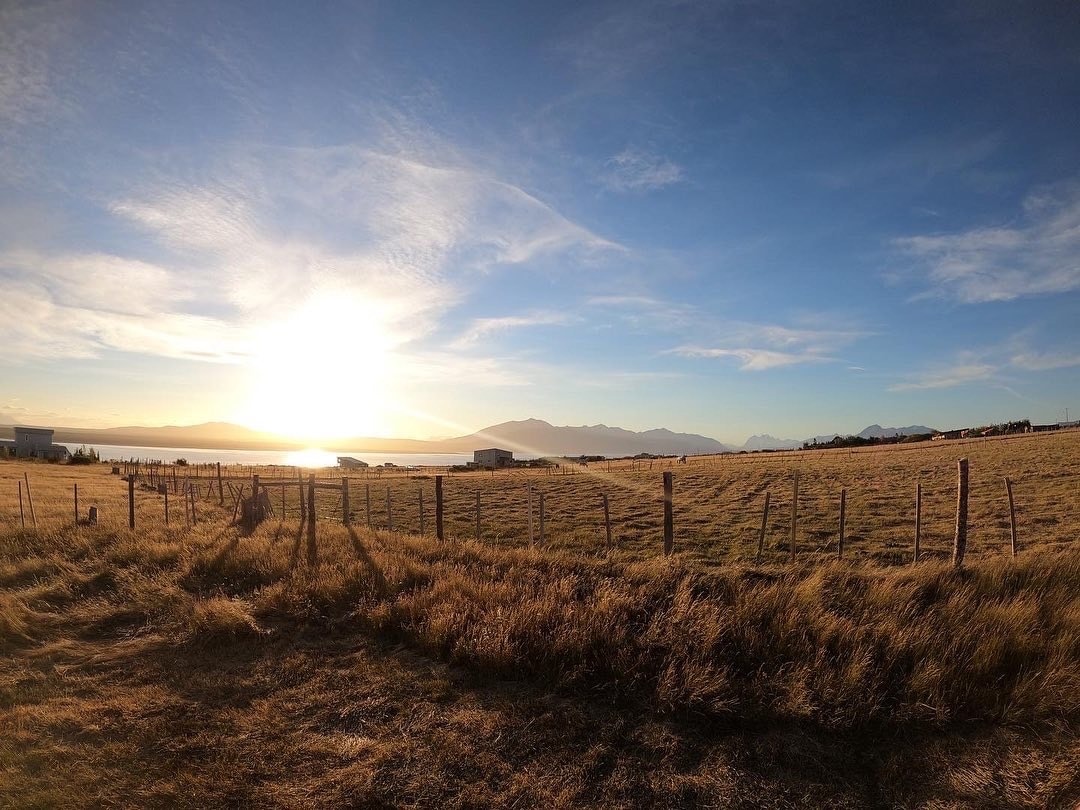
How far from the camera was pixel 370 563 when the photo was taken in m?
11.7

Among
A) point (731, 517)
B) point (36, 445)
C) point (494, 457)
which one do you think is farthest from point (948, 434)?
point (36, 445)

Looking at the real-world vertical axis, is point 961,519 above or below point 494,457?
above

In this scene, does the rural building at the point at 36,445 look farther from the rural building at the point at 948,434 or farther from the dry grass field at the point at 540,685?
the rural building at the point at 948,434

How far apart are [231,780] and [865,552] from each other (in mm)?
18610

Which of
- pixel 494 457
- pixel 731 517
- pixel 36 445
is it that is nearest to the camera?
pixel 731 517

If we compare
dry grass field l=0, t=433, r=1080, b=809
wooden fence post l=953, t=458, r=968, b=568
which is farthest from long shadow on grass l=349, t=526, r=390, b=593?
wooden fence post l=953, t=458, r=968, b=568

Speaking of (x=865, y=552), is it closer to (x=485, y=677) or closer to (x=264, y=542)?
(x=485, y=677)

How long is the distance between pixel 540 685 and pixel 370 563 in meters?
6.10

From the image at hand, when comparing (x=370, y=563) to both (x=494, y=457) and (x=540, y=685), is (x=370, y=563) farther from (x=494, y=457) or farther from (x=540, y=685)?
(x=494, y=457)

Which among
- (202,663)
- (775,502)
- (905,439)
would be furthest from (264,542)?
(905,439)

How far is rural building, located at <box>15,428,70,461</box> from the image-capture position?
94.5m

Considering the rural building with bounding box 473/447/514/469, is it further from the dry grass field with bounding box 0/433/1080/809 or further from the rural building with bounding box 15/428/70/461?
the dry grass field with bounding box 0/433/1080/809

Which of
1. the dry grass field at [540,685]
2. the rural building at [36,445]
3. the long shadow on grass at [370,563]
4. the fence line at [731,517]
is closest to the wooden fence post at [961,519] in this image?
the fence line at [731,517]

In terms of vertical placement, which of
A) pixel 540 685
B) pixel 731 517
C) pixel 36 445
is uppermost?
pixel 36 445
